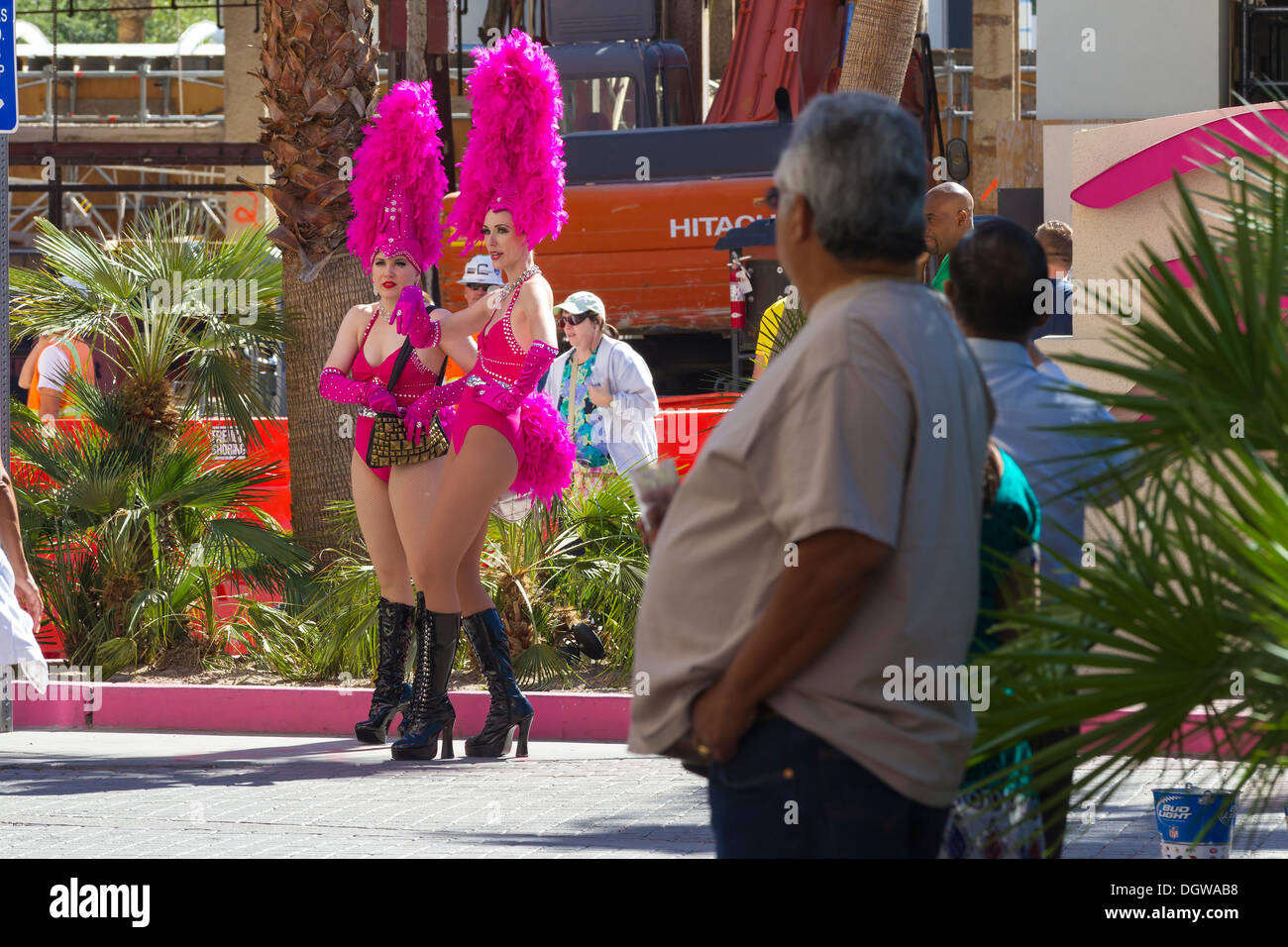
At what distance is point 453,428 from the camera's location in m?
7.25

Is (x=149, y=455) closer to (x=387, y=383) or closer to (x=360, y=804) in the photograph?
(x=387, y=383)

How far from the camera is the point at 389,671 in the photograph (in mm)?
7773

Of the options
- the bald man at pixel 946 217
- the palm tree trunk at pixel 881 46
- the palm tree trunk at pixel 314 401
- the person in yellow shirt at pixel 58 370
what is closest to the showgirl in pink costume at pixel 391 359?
the bald man at pixel 946 217

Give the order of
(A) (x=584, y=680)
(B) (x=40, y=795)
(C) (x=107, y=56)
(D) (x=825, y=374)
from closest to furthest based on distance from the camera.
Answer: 1. (D) (x=825, y=374)
2. (B) (x=40, y=795)
3. (A) (x=584, y=680)
4. (C) (x=107, y=56)

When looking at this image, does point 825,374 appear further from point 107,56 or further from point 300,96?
point 107,56

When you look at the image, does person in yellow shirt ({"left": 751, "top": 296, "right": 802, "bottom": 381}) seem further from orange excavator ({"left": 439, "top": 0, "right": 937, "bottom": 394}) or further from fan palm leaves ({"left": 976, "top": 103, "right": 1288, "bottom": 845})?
orange excavator ({"left": 439, "top": 0, "right": 937, "bottom": 394})

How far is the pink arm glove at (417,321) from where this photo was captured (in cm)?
758

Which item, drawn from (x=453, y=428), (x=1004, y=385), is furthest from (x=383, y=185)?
(x=1004, y=385)

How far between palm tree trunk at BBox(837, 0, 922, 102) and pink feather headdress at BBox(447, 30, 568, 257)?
3.32 metres

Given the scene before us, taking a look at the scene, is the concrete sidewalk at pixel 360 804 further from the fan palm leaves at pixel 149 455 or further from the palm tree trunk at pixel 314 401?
the palm tree trunk at pixel 314 401

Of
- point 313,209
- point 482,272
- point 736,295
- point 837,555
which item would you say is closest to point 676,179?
point 736,295

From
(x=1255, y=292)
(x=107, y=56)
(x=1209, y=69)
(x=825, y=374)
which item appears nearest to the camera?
(x=825, y=374)
